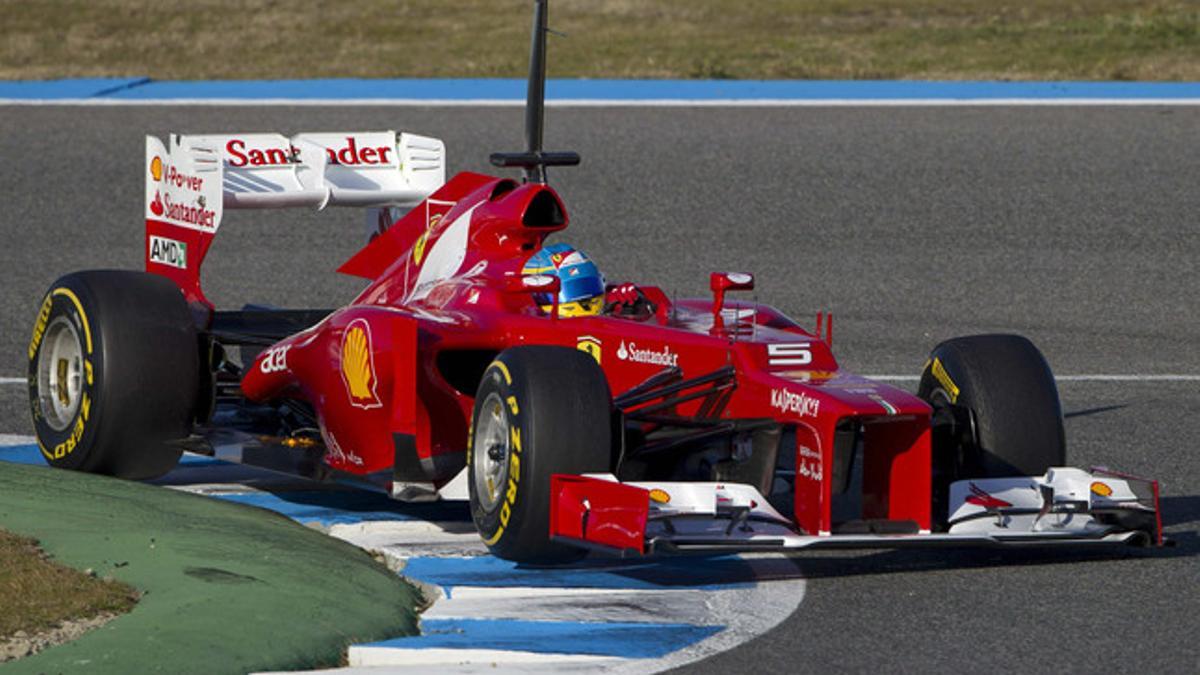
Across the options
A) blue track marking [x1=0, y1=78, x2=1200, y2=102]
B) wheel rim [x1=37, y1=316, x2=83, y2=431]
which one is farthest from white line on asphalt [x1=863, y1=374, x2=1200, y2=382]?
blue track marking [x1=0, y1=78, x2=1200, y2=102]

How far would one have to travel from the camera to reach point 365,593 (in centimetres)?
671

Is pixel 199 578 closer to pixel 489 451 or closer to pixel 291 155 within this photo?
pixel 489 451

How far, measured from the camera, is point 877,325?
1224cm

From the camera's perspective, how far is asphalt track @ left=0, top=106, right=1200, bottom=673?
9.83m

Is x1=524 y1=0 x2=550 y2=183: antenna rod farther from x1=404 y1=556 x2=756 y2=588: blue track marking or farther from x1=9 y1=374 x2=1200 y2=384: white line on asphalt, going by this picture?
x1=9 y1=374 x2=1200 y2=384: white line on asphalt

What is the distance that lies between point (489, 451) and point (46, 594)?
1510 millimetres

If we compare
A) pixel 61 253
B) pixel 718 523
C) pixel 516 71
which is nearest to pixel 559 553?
pixel 718 523

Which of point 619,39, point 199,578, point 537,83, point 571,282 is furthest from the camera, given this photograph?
point 619,39

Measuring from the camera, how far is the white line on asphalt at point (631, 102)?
57.2 feet

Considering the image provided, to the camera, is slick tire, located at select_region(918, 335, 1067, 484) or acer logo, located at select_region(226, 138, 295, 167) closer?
slick tire, located at select_region(918, 335, 1067, 484)

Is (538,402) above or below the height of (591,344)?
below

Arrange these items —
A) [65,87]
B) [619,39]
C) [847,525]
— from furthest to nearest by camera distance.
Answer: [619,39]
[65,87]
[847,525]

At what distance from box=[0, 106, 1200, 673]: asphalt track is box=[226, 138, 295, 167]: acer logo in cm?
152

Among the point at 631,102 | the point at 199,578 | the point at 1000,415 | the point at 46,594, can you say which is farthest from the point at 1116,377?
the point at 631,102
